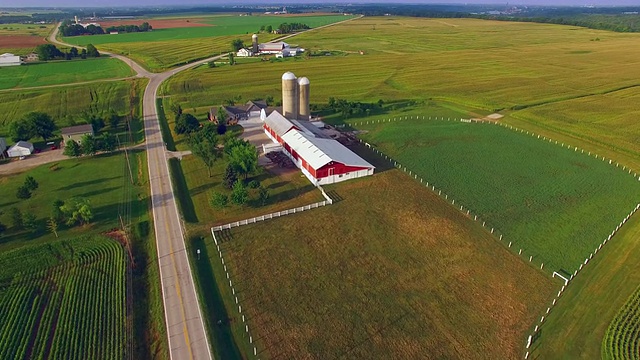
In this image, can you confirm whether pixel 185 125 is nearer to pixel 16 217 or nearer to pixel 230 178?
pixel 230 178

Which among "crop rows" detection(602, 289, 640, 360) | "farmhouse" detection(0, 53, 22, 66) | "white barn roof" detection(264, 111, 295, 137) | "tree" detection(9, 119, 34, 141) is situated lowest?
"crop rows" detection(602, 289, 640, 360)

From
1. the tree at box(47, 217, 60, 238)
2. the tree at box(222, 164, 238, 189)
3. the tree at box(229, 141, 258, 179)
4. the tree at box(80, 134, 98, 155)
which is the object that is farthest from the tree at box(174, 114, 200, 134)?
the tree at box(47, 217, 60, 238)

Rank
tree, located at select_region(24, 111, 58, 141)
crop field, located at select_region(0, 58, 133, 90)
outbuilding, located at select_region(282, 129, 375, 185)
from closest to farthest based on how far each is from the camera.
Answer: outbuilding, located at select_region(282, 129, 375, 185) → tree, located at select_region(24, 111, 58, 141) → crop field, located at select_region(0, 58, 133, 90)

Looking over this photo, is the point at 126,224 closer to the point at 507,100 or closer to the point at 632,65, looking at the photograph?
the point at 507,100

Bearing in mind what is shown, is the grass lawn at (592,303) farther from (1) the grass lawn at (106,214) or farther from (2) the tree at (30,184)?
(2) the tree at (30,184)

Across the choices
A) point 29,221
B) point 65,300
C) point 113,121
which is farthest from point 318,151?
point 113,121

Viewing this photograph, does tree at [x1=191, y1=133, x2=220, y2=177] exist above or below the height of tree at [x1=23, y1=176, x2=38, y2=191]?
above

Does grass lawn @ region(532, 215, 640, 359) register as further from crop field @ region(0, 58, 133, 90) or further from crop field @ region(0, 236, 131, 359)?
crop field @ region(0, 58, 133, 90)
